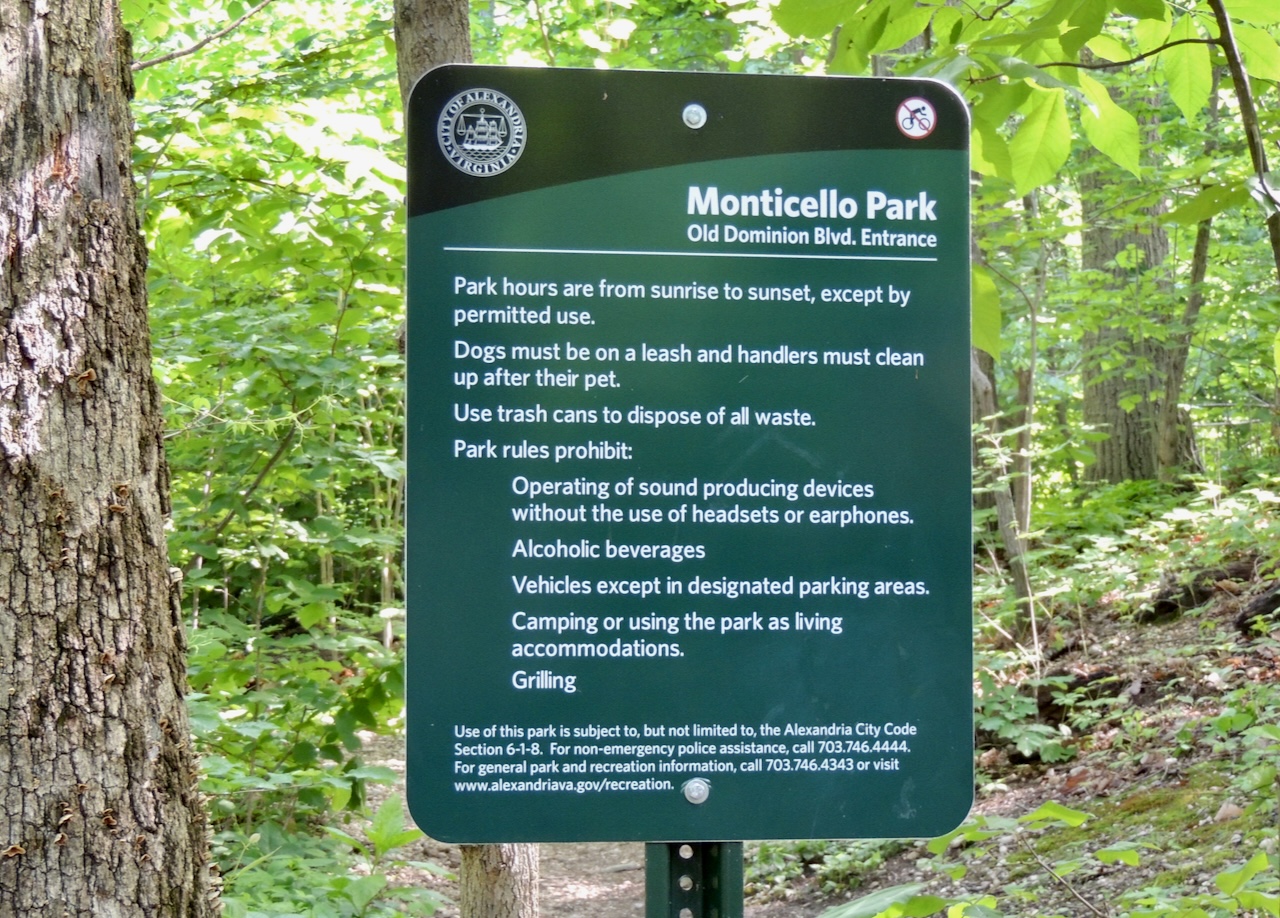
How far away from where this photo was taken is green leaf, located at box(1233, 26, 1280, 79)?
7.12ft

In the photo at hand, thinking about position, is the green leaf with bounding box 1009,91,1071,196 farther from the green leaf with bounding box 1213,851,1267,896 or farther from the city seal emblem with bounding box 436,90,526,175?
the green leaf with bounding box 1213,851,1267,896

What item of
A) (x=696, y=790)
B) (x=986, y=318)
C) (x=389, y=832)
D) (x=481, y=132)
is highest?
(x=481, y=132)

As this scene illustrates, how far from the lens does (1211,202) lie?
6.70 feet

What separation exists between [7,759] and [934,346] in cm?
157

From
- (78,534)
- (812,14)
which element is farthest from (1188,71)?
(78,534)

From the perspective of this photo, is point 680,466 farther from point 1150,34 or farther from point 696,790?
point 1150,34

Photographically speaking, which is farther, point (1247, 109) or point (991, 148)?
point (991, 148)

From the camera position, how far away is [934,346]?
4.97ft

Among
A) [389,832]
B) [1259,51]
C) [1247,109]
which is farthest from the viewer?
[389,832]

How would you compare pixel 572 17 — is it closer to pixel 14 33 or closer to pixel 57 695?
pixel 14 33

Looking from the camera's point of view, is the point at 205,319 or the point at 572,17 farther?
the point at 572,17

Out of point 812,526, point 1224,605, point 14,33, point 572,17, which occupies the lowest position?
point 1224,605

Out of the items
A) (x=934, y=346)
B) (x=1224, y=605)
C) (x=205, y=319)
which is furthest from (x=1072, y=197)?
(x=934, y=346)

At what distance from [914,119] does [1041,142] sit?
0.85 m
